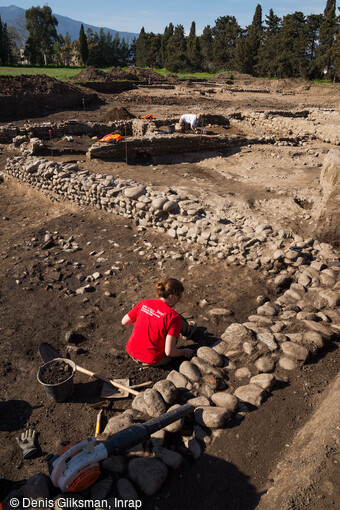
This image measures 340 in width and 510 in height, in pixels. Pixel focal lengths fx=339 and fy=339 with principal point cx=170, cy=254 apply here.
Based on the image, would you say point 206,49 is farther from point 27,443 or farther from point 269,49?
point 27,443

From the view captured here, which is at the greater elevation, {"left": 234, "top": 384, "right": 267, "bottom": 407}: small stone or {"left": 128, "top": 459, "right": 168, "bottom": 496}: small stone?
{"left": 234, "top": 384, "right": 267, "bottom": 407}: small stone

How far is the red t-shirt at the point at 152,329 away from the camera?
150 inches

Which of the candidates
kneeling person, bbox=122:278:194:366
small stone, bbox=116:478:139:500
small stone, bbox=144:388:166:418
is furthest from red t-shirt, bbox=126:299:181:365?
small stone, bbox=116:478:139:500

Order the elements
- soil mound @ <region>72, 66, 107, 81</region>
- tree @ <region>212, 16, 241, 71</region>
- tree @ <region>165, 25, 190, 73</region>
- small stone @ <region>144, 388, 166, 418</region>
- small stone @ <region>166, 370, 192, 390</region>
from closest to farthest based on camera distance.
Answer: small stone @ <region>144, 388, 166, 418</region>
small stone @ <region>166, 370, 192, 390</region>
soil mound @ <region>72, 66, 107, 81</region>
tree @ <region>165, 25, 190, 73</region>
tree @ <region>212, 16, 241, 71</region>

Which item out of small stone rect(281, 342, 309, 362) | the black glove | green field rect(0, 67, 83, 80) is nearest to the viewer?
the black glove

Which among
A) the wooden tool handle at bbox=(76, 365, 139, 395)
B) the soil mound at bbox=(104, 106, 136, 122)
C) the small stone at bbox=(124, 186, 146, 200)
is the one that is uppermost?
the soil mound at bbox=(104, 106, 136, 122)

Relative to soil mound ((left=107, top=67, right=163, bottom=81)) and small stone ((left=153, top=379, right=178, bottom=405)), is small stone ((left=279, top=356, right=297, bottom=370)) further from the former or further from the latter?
soil mound ((left=107, top=67, right=163, bottom=81))

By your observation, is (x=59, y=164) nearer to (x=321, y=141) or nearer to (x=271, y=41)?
(x=321, y=141)

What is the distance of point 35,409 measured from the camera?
369cm

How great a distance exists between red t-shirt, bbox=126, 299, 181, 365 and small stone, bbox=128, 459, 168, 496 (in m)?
1.36

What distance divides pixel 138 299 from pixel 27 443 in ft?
9.08

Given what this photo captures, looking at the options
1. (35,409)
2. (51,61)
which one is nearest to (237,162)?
(35,409)

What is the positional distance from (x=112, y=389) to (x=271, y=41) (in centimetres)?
6182

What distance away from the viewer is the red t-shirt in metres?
3.82
